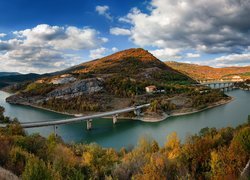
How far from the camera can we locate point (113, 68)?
5935 inches

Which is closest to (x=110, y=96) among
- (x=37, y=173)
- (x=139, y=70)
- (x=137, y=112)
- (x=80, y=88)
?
(x=80, y=88)

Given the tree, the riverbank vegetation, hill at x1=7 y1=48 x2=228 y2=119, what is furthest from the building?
the tree

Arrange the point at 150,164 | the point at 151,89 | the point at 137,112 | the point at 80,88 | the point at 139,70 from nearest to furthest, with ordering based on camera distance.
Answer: the point at 150,164
the point at 137,112
the point at 151,89
the point at 80,88
the point at 139,70

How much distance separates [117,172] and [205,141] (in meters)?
9.36

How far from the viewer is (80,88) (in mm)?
101125

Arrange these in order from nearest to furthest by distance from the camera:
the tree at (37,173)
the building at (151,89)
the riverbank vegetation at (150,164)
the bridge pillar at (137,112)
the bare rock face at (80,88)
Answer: the tree at (37,173), the riverbank vegetation at (150,164), the bridge pillar at (137,112), the building at (151,89), the bare rock face at (80,88)

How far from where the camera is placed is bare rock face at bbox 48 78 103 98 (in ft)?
323

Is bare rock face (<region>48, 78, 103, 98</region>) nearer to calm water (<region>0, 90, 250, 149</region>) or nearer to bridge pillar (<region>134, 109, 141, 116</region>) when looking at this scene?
calm water (<region>0, 90, 250, 149</region>)

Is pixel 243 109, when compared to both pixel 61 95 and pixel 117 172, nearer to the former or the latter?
pixel 61 95

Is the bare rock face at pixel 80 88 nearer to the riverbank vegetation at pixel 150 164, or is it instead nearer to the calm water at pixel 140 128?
the calm water at pixel 140 128

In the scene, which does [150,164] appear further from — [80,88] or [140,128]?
[80,88]

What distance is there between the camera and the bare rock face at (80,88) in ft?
323

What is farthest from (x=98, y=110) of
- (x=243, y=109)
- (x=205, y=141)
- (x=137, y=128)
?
(x=205, y=141)

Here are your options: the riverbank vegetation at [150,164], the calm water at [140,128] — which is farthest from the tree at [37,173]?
the calm water at [140,128]
